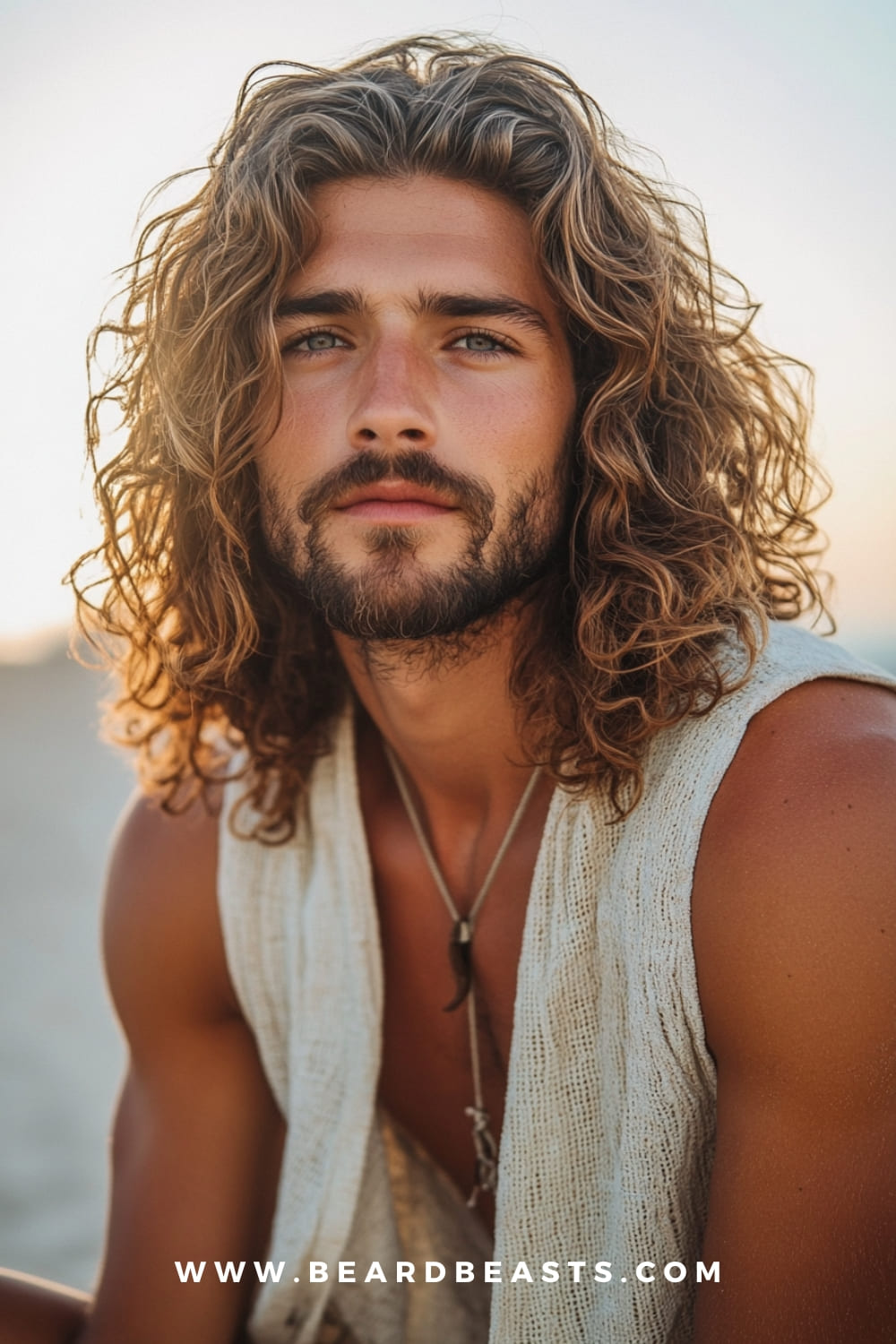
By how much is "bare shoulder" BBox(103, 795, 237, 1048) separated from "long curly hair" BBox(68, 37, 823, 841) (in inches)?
5.8

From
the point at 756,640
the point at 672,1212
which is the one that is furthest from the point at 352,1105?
the point at 756,640

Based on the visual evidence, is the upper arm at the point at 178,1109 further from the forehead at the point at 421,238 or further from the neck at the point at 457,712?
→ the forehead at the point at 421,238

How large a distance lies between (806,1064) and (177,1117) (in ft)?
4.45

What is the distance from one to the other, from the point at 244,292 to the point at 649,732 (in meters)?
1.08

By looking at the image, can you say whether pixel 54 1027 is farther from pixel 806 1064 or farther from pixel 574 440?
pixel 806 1064

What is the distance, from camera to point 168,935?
7.60 ft

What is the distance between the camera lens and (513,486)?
2.02m

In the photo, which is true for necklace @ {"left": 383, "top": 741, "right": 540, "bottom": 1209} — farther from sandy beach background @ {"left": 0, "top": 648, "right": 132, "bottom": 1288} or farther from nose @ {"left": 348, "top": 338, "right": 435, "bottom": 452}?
sandy beach background @ {"left": 0, "top": 648, "right": 132, "bottom": 1288}

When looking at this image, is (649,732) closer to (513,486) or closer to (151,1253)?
(513,486)

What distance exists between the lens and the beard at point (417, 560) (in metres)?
1.96

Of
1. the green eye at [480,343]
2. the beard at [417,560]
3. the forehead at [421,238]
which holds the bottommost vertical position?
the beard at [417,560]

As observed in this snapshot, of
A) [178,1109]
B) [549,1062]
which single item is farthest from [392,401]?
[178,1109]

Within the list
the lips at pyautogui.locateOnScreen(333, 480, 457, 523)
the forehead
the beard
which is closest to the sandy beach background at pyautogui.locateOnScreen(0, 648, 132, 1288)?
the beard

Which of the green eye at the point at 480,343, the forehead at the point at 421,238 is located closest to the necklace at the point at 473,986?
the green eye at the point at 480,343
